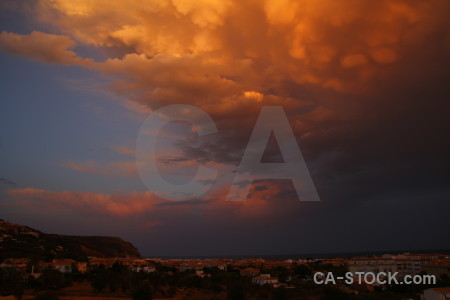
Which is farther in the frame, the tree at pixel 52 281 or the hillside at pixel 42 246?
the hillside at pixel 42 246

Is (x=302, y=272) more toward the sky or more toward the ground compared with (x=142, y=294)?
more toward the sky

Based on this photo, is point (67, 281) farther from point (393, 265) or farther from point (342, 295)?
point (393, 265)

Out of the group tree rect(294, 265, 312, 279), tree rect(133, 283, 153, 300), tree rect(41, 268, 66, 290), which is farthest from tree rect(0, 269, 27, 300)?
tree rect(294, 265, 312, 279)

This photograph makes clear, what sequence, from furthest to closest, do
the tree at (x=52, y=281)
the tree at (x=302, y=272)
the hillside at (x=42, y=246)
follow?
the hillside at (x=42, y=246)
the tree at (x=302, y=272)
the tree at (x=52, y=281)

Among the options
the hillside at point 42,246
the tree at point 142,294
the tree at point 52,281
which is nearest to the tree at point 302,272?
the tree at point 142,294

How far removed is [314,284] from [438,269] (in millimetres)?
22124

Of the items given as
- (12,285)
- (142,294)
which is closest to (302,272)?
(142,294)

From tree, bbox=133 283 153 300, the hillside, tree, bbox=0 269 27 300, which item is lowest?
tree, bbox=133 283 153 300

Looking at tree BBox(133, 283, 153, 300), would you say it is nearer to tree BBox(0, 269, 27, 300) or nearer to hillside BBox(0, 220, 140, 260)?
tree BBox(0, 269, 27, 300)

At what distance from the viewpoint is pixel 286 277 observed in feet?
188

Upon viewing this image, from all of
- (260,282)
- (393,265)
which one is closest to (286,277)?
(260,282)

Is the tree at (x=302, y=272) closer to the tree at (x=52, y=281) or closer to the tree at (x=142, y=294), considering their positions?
the tree at (x=142, y=294)

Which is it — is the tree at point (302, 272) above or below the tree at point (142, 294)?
above

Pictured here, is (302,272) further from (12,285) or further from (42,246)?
(42,246)
